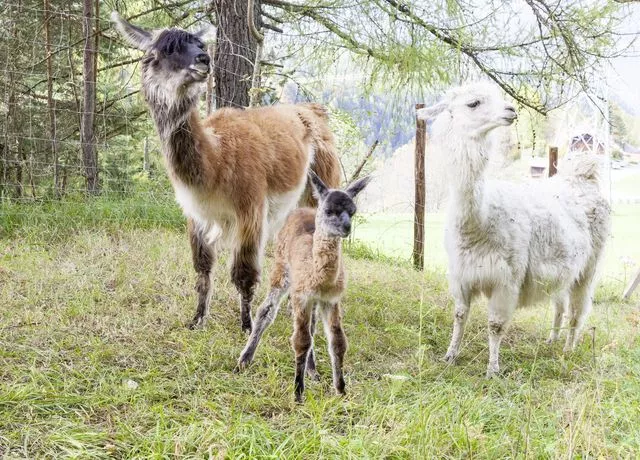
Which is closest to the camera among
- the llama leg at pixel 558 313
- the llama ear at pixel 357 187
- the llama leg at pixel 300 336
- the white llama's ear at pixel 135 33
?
→ the llama ear at pixel 357 187

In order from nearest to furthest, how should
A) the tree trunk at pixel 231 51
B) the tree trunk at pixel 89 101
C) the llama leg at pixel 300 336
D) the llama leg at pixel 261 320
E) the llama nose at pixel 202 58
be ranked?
the llama leg at pixel 300 336 → the llama nose at pixel 202 58 → the llama leg at pixel 261 320 → the tree trunk at pixel 231 51 → the tree trunk at pixel 89 101

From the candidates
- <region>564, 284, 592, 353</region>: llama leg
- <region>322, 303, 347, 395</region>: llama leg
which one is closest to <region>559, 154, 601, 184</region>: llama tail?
<region>564, 284, 592, 353</region>: llama leg

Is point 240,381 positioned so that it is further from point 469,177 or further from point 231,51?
point 231,51

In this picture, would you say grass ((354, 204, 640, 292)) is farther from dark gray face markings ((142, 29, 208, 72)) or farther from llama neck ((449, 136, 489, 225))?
dark gray face markings ((142, 29, 208, 72))

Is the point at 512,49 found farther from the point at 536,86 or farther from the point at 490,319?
the point at 490,319

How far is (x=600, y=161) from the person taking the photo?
4.74 m

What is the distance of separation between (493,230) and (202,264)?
1.99m

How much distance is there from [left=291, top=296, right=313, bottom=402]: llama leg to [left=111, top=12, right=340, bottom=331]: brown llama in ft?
3.41

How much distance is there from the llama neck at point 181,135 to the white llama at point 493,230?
1.48m

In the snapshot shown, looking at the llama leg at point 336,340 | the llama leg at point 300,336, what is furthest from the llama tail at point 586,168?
the llama leg at point 300,336

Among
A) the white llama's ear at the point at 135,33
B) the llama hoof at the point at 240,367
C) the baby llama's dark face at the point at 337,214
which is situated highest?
the white llama's ear at the point at 135,33

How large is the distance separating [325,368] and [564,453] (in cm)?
158

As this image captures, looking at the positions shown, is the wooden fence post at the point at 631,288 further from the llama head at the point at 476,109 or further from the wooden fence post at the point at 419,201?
the llama head at the point at 476,109

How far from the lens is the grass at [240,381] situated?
7.67 feet
